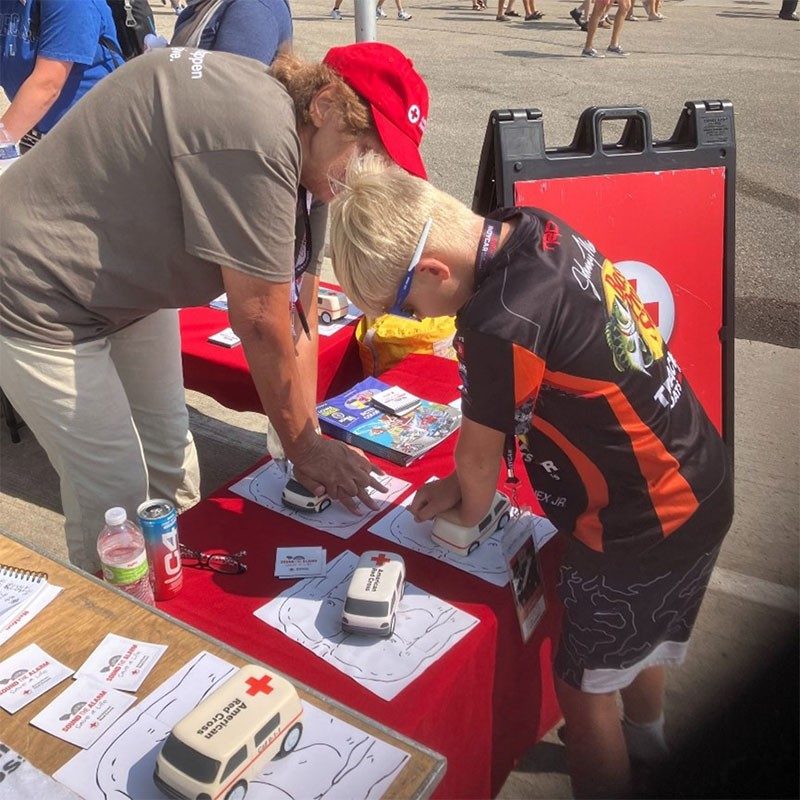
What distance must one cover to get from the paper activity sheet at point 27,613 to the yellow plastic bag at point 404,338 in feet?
4.78

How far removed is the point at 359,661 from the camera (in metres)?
1.47

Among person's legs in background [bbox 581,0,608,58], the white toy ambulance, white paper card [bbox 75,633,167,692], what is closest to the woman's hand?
the white toy ambulance

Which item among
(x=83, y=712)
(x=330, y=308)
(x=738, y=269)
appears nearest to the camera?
(x=83, y=712)

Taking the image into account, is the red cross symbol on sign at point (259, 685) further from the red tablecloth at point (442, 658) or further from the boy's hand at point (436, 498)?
the boy's hand at point (436, 498)

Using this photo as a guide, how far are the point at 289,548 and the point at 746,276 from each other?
4254 mm

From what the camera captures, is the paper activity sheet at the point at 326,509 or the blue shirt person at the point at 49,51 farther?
the blue shirt person at the point at 49,51

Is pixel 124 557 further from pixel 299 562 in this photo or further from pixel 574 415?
pixel 574 415

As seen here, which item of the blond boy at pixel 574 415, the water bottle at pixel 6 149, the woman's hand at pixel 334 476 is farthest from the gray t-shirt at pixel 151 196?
the water bottle at pixel 6 149

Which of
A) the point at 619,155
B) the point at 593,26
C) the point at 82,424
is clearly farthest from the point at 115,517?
the point at 593,26

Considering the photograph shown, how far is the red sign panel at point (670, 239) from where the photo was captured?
253cm

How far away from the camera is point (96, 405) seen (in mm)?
1932

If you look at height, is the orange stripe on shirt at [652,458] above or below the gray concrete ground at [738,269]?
above

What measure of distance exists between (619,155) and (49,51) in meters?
1.88

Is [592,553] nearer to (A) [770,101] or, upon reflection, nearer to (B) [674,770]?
(B) [674,770]
